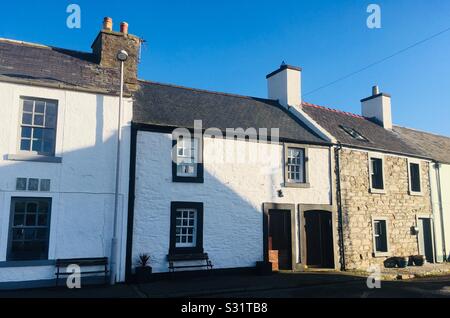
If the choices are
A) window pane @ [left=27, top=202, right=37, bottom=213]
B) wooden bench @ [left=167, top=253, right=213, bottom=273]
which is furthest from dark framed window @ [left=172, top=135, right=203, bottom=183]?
window pane @ [left=27, top=202, right=37, bottom=213]

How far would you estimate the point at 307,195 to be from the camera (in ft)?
50.6

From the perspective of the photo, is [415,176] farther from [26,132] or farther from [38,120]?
[26,132]

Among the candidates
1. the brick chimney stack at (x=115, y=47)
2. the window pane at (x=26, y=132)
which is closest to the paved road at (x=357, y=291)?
the window pane at (x=26, y=132)

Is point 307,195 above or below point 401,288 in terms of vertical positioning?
above

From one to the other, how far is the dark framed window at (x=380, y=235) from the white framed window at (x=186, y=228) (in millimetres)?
8628

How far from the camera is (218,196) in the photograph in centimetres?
1358

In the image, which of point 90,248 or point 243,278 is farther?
point 243,278

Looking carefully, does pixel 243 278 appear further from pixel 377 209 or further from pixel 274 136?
pixel 377 209

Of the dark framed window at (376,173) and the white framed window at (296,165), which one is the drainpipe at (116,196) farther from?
the dark framed window at (376,173)

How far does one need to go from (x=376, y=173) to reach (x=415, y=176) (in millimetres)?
3199

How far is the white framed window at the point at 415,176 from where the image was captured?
19.1 meters

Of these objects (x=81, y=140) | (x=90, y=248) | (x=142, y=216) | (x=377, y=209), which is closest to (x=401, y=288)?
(x=377, y=209)

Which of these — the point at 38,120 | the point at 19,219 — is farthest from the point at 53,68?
the point at 19,219
